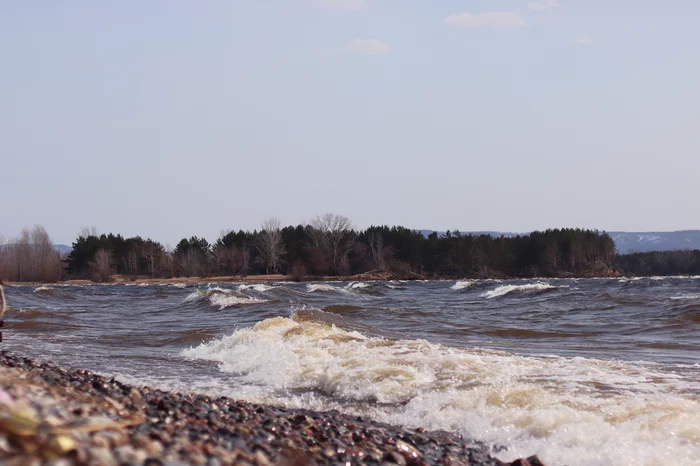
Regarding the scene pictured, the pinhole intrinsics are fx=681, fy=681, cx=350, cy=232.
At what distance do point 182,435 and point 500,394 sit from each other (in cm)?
464

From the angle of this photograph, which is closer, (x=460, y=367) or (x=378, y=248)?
(x=460, y=367)

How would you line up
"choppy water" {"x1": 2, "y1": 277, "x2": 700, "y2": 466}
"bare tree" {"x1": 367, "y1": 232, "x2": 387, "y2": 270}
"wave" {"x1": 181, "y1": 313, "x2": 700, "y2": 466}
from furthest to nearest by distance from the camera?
"bare tree" {"x1": 367, "y1": 232, "x2": 387, "y2": 270} < "choppy water" {"x1": 2, "y1": 277, "x2": 700, "y2": 466} < "wave" {"x1": 181, "y1": 313, "x2": 700, "y2": 466}

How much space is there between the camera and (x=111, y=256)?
87.1 meters

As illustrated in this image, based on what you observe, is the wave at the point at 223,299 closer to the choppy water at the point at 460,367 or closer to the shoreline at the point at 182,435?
the choppy water at the point at 460,367

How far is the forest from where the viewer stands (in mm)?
84812

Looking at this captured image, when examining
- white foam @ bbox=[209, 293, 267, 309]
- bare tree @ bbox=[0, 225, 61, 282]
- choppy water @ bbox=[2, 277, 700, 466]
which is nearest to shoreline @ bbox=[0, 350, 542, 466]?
choppy water @ bbox=[2, 277, 700, 466]

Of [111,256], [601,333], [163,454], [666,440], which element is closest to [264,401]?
[666,440]

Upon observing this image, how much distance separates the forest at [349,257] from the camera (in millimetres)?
84812

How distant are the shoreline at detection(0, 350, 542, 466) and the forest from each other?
74.7 m

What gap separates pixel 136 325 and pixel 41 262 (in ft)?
246

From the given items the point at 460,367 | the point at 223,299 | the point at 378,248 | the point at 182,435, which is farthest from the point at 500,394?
the point at 378,248

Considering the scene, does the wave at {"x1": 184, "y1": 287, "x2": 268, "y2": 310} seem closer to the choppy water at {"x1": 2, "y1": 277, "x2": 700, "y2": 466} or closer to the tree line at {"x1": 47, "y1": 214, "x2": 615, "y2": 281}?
the choppy water at {"x1": 2, "y1": 277, "x2": 700, "y2": 466}

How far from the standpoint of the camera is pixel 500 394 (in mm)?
7652

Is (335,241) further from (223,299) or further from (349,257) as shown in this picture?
(223,299)
